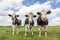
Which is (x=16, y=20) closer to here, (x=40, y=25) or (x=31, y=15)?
(x=31, y=15)

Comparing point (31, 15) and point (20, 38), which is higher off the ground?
point (31, 15)

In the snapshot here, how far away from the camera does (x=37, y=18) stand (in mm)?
20703

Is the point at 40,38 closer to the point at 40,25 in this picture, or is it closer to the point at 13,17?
the point at 40,25

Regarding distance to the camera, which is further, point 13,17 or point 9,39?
point 13,17

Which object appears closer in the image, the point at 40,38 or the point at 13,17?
the point at 40,38

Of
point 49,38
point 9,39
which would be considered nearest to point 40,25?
point 49,38

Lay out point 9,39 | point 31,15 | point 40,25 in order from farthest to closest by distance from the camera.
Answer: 1. point 31,15
2. point 40,25
3. point 9,39

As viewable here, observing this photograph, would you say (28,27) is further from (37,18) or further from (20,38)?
(20,38)

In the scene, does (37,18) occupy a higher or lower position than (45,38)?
higher

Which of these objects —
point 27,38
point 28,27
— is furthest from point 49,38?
point 28,27

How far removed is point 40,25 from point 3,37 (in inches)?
133

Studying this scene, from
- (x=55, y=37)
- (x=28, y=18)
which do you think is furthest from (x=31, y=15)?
(x=55, y=37)

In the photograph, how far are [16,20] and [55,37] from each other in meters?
4.75

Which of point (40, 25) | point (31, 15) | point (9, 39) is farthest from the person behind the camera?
point (31, 15)
